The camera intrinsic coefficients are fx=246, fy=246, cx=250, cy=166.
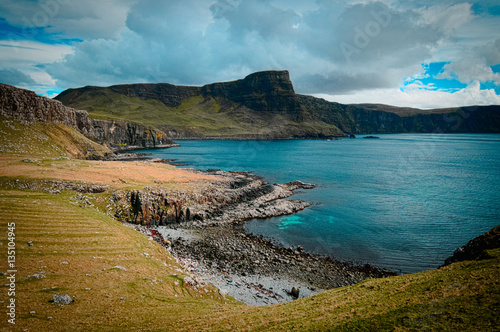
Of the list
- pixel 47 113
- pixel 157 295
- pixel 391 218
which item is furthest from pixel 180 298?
pixel 47 113

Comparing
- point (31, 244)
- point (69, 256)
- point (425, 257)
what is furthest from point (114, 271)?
point (425, 257)

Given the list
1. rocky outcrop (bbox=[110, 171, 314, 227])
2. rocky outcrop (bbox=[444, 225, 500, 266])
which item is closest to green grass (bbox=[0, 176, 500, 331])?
rocky outcrop (bbox=[444, 225, 500, 266])

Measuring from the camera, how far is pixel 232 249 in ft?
107

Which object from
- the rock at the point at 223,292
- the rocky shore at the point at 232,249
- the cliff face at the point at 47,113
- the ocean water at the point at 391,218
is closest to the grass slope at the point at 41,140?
the cliff face at the point at 47,113

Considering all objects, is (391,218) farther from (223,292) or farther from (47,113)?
(47,113)

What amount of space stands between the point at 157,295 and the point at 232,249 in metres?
16.2

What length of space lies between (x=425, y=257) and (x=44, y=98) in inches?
4390

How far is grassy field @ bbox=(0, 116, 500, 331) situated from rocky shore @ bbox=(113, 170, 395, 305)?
4.68 m

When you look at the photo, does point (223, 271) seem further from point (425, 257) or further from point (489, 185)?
point (489, 185)

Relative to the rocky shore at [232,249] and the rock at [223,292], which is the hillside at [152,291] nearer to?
the rock at [223,292]

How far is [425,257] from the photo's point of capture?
106 ft

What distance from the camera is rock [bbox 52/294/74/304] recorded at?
13.5 meters

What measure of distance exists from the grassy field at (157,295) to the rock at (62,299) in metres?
0.33

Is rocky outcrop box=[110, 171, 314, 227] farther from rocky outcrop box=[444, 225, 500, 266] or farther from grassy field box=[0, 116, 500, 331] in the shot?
rocky outcrop box=[444, 225, 500, 266]
